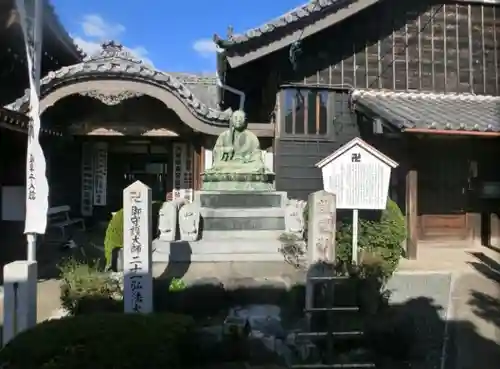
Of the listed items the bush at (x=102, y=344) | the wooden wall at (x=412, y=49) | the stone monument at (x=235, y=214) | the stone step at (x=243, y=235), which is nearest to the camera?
the bush at (x=102, y=344)

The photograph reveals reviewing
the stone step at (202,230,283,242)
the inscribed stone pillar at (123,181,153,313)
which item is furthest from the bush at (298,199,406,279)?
the inscribed stone pillar at (123,181,153,313)

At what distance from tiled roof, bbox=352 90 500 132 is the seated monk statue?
112 inches

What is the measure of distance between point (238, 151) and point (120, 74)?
12.1 ft

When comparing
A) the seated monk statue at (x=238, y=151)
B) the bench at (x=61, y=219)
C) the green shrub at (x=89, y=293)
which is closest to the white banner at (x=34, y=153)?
the green shrub at (x=89, y=293)

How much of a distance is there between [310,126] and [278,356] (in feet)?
25.4

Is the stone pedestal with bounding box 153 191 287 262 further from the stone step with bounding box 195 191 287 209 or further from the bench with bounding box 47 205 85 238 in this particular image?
the bench with bounding box 47 205 85 238

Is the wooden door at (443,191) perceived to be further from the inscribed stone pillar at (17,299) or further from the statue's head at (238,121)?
the inscribed stone pillar at (17,299)

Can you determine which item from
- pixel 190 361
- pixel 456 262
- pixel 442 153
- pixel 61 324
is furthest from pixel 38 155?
pixel 442 153

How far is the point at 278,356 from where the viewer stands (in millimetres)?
4773

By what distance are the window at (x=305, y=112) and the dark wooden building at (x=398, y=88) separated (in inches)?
1.0

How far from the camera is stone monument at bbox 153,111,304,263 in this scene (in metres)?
8.18

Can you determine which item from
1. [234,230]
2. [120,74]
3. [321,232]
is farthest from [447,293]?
[120,74]

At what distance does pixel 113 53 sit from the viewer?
11.6 m

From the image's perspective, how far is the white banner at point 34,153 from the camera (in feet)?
16.5
